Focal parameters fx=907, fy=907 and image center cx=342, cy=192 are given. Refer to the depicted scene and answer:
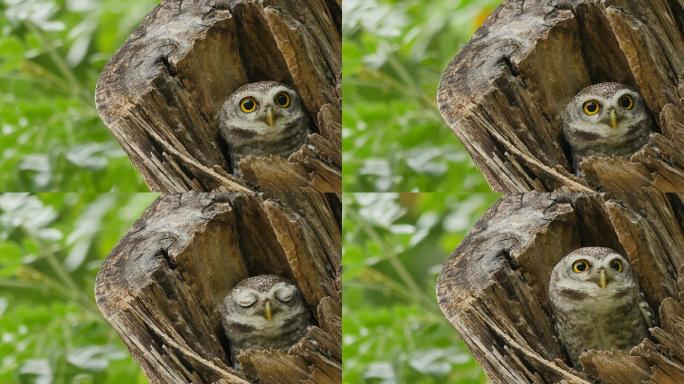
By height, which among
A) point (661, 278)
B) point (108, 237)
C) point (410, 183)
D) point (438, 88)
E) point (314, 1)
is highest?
point (314, 1)

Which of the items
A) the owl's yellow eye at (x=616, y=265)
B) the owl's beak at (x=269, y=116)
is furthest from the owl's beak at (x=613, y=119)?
the owl's beak at (x=269, y=116)

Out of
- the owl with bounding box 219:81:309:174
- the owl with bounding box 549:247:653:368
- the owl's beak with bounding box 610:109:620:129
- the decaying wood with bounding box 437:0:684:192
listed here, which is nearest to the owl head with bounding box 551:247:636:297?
the owl with bounding box 549:247:653:368

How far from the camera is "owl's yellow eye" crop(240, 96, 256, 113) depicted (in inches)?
72.9

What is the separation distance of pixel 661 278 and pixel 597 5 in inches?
21.7

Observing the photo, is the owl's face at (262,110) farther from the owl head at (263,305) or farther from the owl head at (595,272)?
the owl head at (595,272)

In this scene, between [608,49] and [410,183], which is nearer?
[608,49]

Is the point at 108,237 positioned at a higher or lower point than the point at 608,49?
higher

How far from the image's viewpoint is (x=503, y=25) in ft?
6.08

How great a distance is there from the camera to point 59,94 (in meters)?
2.01

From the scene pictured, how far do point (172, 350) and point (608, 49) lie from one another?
3.50 feet

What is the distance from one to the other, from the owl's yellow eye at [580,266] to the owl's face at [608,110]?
251 millimetres

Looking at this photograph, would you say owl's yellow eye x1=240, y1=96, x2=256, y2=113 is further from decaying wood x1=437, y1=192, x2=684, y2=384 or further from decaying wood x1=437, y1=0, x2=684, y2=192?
decaying wood x1=437, y1=192, x2=684, y2=384

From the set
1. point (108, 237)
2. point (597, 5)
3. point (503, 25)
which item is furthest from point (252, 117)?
point (597, 5)

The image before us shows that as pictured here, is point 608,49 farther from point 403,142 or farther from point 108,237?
point 108,237
